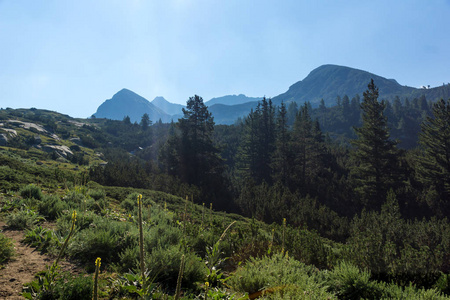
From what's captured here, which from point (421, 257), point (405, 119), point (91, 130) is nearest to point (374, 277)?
point (421, 257)

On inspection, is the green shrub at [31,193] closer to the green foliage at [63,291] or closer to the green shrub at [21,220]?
the green shrub at [21,220]

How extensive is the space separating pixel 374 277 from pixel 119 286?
4.96 meters

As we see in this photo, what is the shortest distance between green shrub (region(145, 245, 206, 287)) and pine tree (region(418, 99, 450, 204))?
23822 millimetres

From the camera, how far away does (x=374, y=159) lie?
23.1 metres

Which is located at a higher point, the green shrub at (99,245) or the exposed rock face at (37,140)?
the exposed rock face at (37,140)

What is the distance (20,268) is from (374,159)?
26.2 meters

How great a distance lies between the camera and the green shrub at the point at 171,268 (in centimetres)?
348

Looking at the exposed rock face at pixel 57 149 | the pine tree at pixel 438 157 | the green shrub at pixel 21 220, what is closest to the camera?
the green shrub at pixel 21 220

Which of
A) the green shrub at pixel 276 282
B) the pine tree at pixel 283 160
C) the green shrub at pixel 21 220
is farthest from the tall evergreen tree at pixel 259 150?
the green shrub at pixel 276 282

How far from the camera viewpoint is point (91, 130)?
65.2m

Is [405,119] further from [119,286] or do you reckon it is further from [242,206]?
[119,286]

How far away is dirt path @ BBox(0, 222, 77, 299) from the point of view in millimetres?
2939

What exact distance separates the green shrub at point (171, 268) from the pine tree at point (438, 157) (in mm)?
23822

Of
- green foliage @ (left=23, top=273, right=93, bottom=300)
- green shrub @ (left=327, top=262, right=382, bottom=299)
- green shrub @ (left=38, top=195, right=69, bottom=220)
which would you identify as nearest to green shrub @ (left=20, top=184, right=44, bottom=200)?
green shrub @ (left=38, top=195, right=69, bottom=220)
